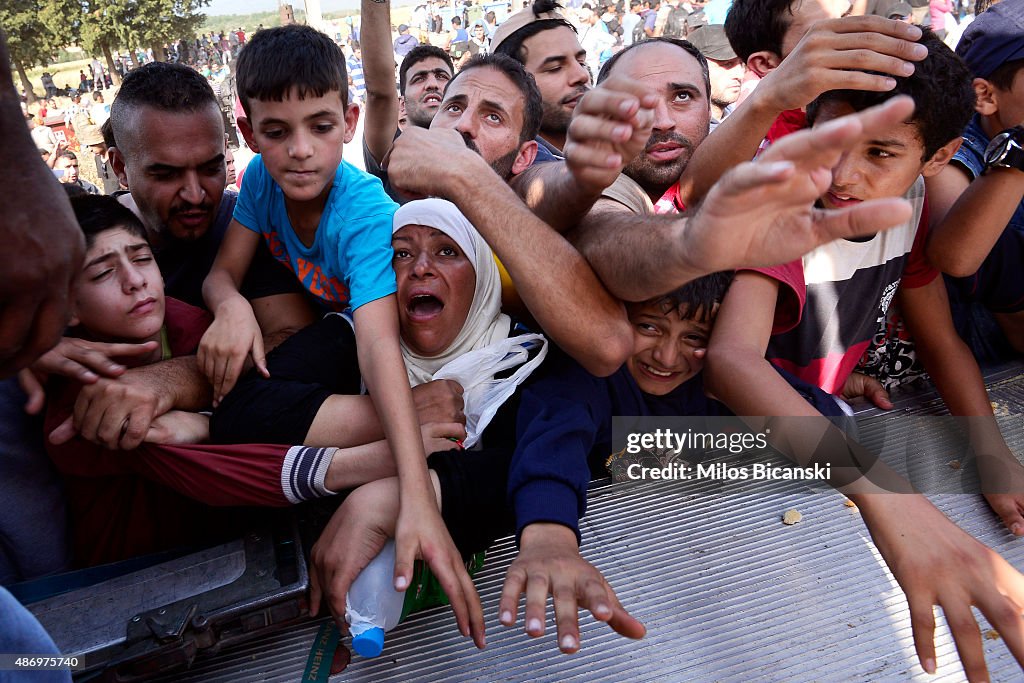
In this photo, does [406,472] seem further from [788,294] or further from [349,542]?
[788,294]

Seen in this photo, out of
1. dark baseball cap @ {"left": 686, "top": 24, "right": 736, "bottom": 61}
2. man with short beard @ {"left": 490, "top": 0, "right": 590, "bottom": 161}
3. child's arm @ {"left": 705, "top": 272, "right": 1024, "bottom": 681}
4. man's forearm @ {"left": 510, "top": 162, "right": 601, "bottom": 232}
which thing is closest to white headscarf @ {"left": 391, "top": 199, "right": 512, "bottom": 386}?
man's forearm @ {"left": 510, "top": 162, "right": 601, "bottom": 232}

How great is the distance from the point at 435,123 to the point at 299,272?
898 millimetres

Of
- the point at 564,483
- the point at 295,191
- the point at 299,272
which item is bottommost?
the point at 564,483

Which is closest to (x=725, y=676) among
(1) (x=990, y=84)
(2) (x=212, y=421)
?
(2) (x=212, y=421)

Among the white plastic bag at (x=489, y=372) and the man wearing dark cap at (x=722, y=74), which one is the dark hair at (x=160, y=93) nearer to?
the white plastic bag at (x=489, y=372)

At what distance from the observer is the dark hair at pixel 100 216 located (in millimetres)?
1806

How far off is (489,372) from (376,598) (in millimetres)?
682

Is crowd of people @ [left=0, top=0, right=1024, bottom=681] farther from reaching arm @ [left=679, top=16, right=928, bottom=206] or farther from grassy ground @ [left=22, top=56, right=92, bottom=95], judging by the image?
grassy ground @ [left=22, top=56, right=92, bottom=95]

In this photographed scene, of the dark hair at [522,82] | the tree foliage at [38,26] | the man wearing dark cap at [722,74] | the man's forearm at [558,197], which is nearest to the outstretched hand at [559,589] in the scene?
the man's forearm at [558,197]

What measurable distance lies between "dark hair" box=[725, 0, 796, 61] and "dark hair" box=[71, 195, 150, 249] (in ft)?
7.38

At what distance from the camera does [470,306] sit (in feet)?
6.93

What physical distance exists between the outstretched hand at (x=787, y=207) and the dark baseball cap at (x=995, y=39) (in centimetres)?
155

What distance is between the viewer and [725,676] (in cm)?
155

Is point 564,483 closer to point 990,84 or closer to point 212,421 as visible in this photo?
point 212,421
